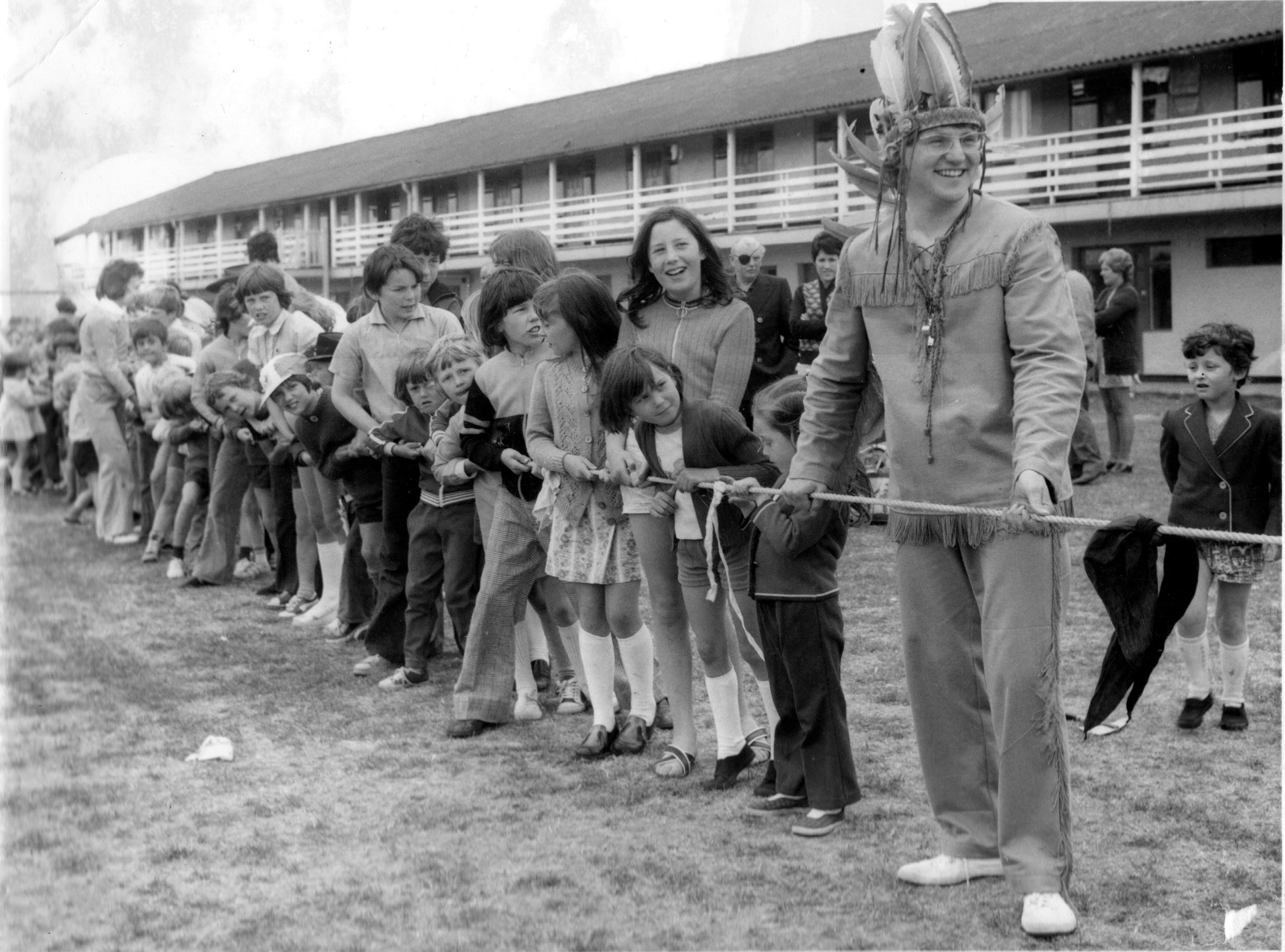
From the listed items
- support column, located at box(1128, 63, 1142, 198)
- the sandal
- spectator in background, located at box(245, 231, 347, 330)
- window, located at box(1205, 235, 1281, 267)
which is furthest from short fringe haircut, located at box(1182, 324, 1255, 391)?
window, located at box(1205, 235, 1281, 267)

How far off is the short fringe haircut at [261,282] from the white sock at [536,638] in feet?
9.20

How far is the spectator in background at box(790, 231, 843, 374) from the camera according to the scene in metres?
9.20

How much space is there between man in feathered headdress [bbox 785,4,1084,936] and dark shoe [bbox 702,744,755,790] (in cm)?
105

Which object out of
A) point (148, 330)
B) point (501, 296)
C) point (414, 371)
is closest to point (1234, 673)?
point (501, 296)

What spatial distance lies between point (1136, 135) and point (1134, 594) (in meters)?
22.6

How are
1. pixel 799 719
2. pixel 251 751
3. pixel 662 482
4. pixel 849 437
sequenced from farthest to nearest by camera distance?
pixel 251 751 < pixel 662 482 < pixel 799 719 < pixel 849 437

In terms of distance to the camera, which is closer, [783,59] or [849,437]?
[849,437]

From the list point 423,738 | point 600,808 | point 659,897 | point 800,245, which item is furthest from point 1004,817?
point 800,245

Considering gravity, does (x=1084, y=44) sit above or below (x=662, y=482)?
above

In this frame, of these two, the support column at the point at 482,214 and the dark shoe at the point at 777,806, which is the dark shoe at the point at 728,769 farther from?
the support column at the point at 482,214

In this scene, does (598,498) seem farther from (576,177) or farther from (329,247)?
(576,177)

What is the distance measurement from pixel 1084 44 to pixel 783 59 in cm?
613

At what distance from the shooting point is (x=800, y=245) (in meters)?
29.2

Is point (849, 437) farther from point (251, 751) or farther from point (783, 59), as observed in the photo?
point (783, 59)
